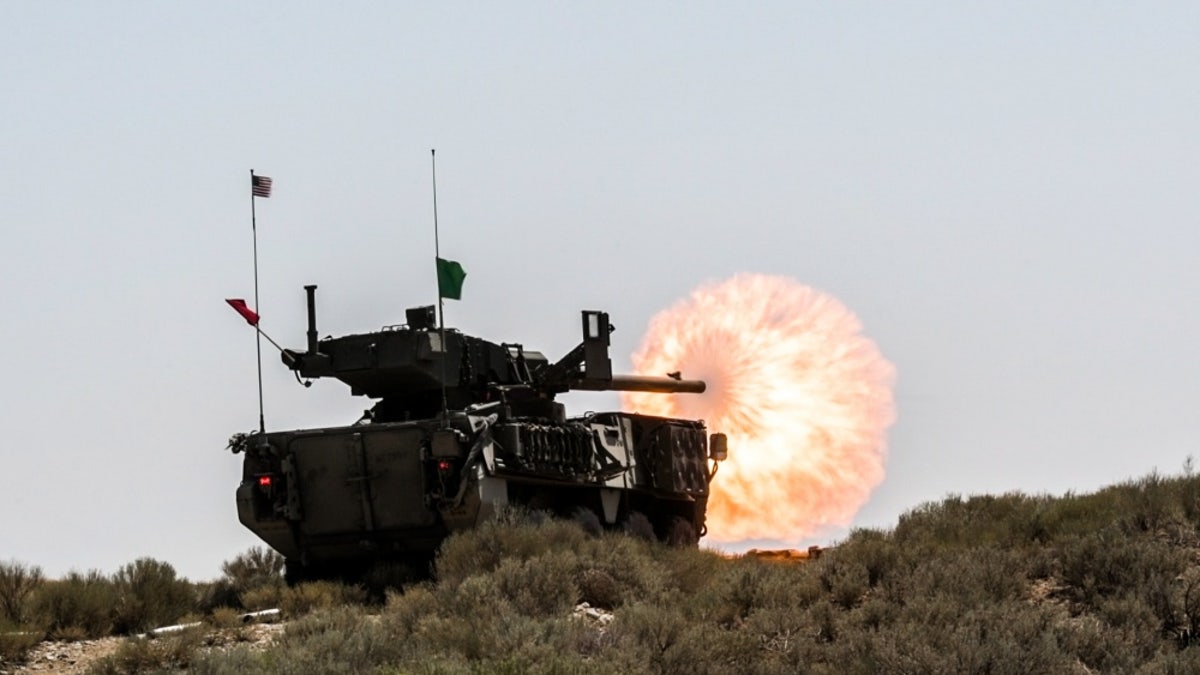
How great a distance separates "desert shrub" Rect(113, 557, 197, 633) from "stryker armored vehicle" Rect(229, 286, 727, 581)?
2.08 m

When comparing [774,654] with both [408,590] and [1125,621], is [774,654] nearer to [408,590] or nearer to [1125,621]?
[1125,621]

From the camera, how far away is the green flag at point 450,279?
28.7m

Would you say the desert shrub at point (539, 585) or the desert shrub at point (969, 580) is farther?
the desert shrub at point (539, 585)

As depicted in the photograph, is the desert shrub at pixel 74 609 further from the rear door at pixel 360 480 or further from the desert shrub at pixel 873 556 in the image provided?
the desert shrub at pixel 873 556

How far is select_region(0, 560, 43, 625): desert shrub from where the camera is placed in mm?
23516

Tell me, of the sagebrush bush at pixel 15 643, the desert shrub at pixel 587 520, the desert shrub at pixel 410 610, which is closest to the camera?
the desert shrub at pixel 410 610

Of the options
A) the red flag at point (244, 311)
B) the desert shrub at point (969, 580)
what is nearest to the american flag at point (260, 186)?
the red flag at point (244, 311)

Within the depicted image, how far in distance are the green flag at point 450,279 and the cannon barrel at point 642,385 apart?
3.30m

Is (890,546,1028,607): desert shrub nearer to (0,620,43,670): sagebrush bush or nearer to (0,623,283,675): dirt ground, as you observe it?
(0,623,283,675): dirt ground

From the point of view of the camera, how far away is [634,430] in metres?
31.8

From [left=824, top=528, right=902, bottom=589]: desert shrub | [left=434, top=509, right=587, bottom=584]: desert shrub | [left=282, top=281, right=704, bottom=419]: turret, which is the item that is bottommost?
[left=824, top=528, right=902, bottom=589]: desert shrub

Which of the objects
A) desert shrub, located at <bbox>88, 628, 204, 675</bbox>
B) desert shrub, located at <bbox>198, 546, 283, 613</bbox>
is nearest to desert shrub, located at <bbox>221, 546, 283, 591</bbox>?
desert shrub, located at <bbox>198, 546, 283, 613</bbox>

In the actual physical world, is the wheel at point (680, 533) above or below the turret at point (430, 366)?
below

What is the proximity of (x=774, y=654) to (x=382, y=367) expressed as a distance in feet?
37.2
